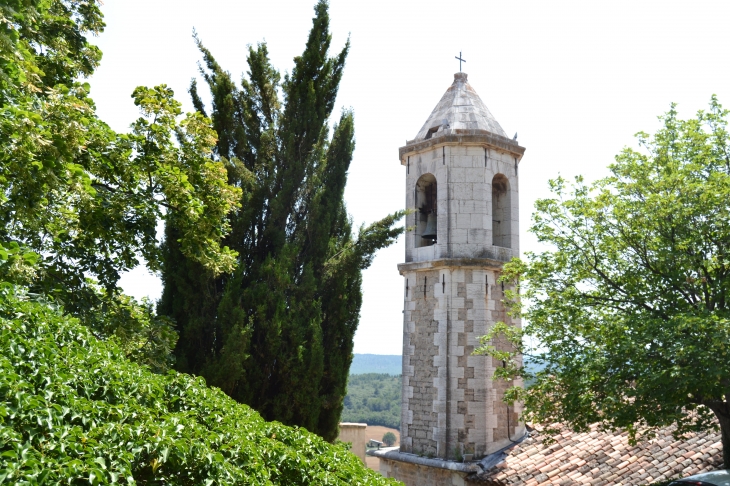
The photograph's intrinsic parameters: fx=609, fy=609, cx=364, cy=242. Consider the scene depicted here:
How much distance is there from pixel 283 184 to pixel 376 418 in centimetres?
5075

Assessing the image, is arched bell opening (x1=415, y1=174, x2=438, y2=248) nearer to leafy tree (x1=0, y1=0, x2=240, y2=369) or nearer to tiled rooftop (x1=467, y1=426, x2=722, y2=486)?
tiled rooftop (x1=467, y1=426, x2=722, y2=486)

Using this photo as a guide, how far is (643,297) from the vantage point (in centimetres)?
965

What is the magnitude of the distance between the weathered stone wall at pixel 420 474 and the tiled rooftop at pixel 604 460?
15.3 inches

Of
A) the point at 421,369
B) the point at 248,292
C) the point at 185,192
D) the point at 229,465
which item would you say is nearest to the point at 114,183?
the point at 185,192

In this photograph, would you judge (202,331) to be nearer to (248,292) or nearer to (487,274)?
(248,292)

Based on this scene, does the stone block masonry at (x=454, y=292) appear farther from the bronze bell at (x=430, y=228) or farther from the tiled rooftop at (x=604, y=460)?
the tiled rooftop at (x=604, y=460)

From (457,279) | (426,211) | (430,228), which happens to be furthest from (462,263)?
(426,211)

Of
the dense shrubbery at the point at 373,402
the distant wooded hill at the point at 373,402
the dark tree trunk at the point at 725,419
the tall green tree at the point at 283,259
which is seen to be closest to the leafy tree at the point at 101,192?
the tall green tree at the point at 283,259

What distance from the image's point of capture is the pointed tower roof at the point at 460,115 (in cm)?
1371

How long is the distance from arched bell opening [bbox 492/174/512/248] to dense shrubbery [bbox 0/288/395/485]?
901 cm

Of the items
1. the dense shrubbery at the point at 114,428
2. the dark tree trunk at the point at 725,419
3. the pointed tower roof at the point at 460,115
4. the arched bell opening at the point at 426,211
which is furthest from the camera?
the arched bell opening at the point at 426,211

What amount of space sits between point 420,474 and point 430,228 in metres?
5.35

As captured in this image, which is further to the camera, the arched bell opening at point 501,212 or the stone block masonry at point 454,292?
the arched bell opening at point 501,212

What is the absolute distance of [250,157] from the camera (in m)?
12.7
